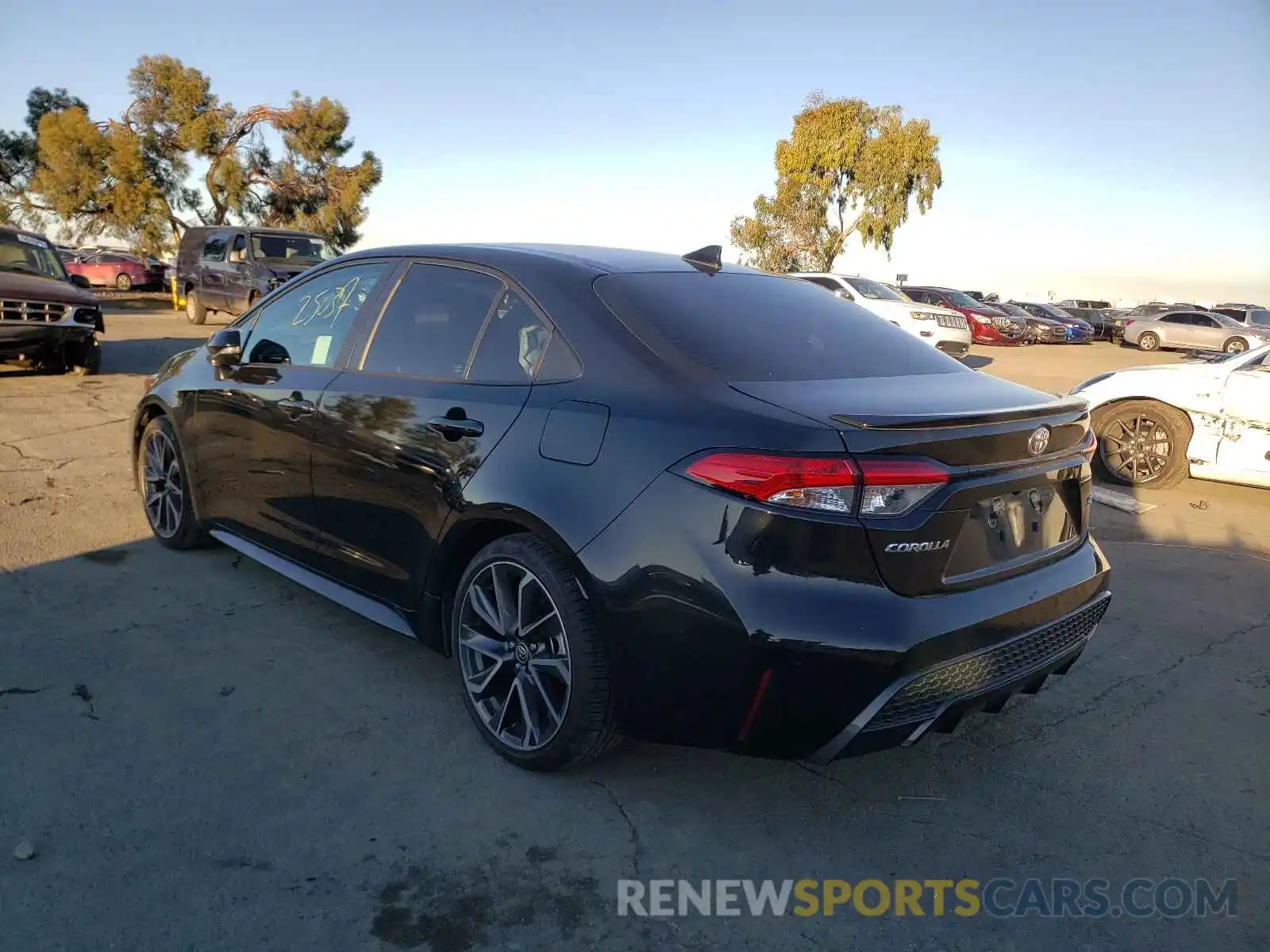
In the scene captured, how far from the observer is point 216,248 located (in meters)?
18.1

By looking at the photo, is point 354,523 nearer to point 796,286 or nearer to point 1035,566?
point 796,286

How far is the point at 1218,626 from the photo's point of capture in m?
4.56

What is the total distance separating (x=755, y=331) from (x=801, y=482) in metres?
0.91

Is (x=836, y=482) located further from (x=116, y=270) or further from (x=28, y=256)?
(x=116, y=270)

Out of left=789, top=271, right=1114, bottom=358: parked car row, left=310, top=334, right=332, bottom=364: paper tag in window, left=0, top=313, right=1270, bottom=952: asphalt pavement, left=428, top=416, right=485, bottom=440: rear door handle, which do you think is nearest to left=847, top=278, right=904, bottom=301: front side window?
left=789, top=271, right=1114, bottom=358: parked car row

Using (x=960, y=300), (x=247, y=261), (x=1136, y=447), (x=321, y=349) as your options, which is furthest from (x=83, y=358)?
(x=960, y=300)

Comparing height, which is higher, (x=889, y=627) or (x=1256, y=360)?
(x=1256, y=360)

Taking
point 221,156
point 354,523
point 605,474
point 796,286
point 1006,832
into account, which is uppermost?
point 221,156

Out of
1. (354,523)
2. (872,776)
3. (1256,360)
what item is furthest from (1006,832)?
(1256,360)

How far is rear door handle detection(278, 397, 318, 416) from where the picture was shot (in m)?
3.82

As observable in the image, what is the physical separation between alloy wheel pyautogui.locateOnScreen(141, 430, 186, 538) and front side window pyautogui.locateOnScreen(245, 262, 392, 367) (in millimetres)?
1017

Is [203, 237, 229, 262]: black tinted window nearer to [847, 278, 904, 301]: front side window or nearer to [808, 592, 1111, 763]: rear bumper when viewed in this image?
[847, 278, 904, 301]: front side window

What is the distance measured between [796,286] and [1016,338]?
2739 centimetres

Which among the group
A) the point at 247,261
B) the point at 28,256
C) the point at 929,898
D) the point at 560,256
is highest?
the point at 247,261
